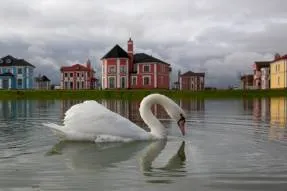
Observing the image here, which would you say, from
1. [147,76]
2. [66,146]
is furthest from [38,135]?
[147,76]

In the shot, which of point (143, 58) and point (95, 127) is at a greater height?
point (143, 58)

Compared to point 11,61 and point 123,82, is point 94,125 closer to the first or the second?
point 123,82

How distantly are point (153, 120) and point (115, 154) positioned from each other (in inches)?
144

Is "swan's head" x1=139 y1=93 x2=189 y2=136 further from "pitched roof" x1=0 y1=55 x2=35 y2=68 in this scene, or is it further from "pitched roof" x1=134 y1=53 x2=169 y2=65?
"pitched roof" x1=0 y1=55 x2=35 y2=68

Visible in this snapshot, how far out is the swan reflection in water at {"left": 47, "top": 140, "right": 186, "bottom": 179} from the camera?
Answer: 11.1 metres

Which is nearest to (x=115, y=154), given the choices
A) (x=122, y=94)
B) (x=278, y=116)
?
(x=278, y=116)

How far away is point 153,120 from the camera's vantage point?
16391 mm

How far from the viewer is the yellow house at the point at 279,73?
113 meters

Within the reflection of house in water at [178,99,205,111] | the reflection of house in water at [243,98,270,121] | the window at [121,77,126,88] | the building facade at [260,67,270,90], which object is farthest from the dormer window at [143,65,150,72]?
the reflection of house in water at [243,98,270,121]

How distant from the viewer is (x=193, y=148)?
46.2ft

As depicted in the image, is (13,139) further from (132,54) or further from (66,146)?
(132,54)

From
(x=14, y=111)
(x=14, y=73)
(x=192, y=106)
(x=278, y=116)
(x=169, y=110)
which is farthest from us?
(x=14, y=73)

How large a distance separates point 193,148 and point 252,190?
536cm

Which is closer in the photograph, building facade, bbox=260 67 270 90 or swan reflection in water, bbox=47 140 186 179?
swan reflection in water, bbox=47 140 186 179
